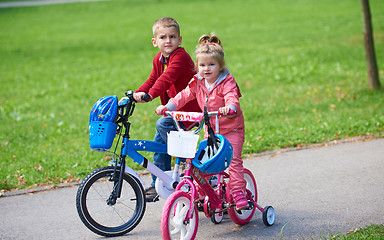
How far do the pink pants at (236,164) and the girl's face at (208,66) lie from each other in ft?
1.82

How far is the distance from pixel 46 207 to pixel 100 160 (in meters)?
1.64

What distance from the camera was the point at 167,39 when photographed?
509 centimetres

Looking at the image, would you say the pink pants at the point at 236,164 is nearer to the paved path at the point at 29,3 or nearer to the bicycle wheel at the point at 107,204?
the bicycle wheel at the point at 107,204

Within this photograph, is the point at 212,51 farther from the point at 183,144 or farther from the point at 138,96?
the point at 183,144

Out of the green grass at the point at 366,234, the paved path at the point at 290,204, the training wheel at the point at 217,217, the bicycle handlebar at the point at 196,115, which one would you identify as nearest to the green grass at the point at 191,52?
the paved path at the point at 290,204

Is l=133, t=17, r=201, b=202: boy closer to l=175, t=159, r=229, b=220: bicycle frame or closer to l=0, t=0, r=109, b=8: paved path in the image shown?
l=175, t=159, r=229, b=220: bicycle frame

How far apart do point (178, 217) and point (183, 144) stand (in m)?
0.59

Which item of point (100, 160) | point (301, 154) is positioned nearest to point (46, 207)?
point (100, 160)

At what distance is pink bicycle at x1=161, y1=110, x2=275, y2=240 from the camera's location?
4.27 m

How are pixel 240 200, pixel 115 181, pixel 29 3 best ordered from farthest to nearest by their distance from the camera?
pixel 29 3
pixel 240 200
pixel 115 181

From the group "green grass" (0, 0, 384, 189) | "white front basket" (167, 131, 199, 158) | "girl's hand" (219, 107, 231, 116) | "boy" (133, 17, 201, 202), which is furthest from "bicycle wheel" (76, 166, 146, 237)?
"green grass" (0, 0, 384, 189)

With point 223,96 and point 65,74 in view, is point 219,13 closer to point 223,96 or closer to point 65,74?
point 65,74

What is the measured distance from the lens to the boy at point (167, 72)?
5039 millimetres

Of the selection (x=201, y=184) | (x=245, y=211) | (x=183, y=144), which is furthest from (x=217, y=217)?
(x=183, y=144)
